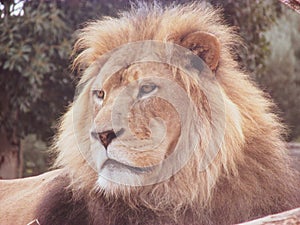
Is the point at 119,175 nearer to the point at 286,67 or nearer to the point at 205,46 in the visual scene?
the point at 205,46

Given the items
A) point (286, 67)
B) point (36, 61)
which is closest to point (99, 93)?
point (36, 61)

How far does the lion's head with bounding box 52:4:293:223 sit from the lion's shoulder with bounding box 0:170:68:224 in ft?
0.58

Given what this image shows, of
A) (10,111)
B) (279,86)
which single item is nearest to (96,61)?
(10,111)

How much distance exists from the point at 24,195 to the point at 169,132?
1.82ft

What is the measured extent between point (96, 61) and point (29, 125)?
1.11 m

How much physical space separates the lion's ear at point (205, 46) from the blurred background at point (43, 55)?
0.70 m

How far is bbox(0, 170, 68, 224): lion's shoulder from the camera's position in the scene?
158cm

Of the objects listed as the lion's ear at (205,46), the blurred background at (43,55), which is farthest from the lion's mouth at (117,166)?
the blurred background at (43,55)

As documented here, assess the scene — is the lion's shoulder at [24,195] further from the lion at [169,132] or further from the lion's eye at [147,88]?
the lion's eye at [147,88]

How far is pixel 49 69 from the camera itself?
228 centimetres

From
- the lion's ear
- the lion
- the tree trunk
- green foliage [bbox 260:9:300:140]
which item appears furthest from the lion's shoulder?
green foliage [bbox 260:9:300:140]

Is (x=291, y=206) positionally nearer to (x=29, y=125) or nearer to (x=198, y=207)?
(x=198, y=207)

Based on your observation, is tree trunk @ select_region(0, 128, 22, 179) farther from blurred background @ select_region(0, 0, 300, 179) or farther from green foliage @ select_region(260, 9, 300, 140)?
green foliage @ select_region(260, 9, 300, 140)

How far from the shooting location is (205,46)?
1.30 metres
